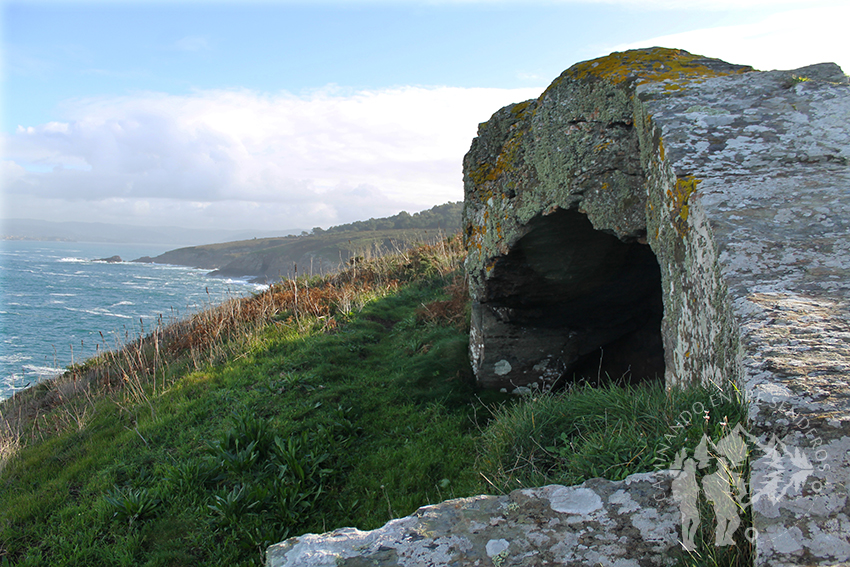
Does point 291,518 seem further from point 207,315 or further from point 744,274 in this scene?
point 207,315

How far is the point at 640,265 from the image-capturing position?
211 inches

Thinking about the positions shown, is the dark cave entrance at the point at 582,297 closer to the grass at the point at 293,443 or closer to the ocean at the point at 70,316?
the grass at the point at 293,443

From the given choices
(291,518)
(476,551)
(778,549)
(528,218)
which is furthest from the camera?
(528,218)

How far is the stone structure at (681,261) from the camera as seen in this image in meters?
1.61

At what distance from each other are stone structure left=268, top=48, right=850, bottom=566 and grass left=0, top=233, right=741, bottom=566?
13.2 inches

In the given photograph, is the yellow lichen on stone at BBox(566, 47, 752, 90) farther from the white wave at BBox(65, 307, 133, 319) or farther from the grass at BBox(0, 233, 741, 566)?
the white wave at BBox(65, 307, 133, 319)

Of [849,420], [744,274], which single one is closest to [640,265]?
[744,274]

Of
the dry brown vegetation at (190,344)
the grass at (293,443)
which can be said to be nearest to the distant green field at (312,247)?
the dry brown vegetation at (190,344)

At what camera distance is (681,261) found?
111 inches

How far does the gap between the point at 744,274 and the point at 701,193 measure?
0.64 metres

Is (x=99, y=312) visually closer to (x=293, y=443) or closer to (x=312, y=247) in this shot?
(x=293, y=443)

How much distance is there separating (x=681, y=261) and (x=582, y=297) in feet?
9.85

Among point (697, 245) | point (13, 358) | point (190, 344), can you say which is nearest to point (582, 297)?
point (697, 245)

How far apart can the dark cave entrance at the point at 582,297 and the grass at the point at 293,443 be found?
1.13 metres
